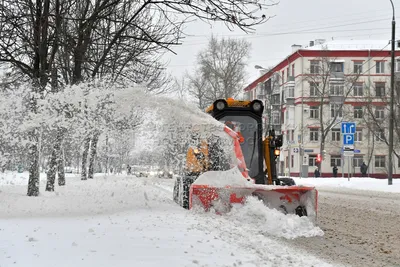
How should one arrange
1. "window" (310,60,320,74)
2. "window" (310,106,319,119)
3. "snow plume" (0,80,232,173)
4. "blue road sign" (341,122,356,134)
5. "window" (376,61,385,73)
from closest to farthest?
1. "snow plume" (0,80,232,173)
2. "blue road sign" (341,122,356,134)
3. "window" (310,60,320,74)
4. "window" (310,106,319,119)
5. "window" (376,61,385,73)

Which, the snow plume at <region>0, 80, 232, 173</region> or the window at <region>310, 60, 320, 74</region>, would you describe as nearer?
the snow plume at <region>0, 80, 232, 173</region>

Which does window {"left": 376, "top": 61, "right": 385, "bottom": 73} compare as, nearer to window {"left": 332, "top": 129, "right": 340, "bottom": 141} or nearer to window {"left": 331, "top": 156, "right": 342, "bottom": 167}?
window {"left": 332, "top": 129, "right": 340, "bottom": 141}

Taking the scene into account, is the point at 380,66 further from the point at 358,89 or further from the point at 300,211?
the point at 300,211

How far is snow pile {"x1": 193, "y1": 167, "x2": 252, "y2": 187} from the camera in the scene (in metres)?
8.79

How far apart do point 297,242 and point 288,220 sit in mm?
1005

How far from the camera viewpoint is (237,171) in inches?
355

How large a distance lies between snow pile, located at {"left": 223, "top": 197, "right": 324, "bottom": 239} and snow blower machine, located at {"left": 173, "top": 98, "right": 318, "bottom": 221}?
193 millimetres

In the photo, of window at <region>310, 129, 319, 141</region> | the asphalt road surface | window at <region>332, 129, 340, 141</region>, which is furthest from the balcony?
the asphalt road surface

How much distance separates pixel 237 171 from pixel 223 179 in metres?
0.31

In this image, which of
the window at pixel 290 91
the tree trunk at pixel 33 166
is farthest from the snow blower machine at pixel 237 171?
the window at pixel 290 91

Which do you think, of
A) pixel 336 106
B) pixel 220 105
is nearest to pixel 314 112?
pixel 336 106

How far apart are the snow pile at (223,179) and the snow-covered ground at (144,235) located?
46 centimetres

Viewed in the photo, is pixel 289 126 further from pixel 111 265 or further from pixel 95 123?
pixel 111 265

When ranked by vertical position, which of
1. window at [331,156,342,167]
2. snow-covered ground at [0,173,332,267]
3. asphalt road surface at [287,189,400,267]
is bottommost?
asphalt road surface at [287,189,400,267]
